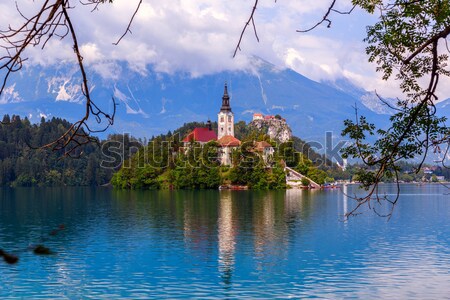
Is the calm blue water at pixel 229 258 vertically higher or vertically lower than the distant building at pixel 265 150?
lower

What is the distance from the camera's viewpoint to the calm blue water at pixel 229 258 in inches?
1391

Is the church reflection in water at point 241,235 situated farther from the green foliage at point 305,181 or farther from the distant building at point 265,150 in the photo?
Result: the green foliage at point 305,181

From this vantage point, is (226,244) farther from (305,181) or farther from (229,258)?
(305,181)

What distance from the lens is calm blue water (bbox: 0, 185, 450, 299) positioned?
35344 millimetres

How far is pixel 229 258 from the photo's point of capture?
45.6 meters

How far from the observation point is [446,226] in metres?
70.6

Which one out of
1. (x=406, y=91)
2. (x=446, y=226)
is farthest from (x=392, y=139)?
(x=446, y=226)

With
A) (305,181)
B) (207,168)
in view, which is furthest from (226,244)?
(305,181)

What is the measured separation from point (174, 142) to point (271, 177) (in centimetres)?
3722

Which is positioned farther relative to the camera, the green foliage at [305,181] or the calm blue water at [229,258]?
the green foliage at [305,181]

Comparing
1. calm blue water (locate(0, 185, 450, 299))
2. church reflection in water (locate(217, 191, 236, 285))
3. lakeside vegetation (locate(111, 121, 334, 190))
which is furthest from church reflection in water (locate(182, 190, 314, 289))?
lakeside vegetation (locate(111, 121, 334, 190))

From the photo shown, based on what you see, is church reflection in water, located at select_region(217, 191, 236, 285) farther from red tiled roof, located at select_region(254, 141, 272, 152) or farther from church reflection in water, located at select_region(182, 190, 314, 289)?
red tiled roof, located at select_region(254, 141, 272, 152)

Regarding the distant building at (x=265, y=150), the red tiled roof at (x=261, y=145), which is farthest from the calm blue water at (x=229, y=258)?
the red tiled roof at (x=261, y=145)

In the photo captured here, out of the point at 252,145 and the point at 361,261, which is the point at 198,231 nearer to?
the point at 361,261
